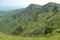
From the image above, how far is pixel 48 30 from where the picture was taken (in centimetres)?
19912
